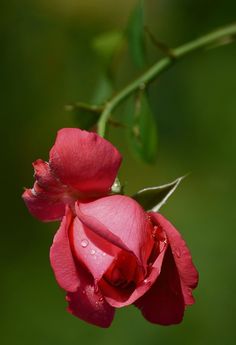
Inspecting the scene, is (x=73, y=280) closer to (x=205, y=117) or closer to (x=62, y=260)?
(x=62, y=260)

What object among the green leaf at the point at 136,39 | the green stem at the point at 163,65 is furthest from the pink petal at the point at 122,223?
the green leaf at the point at 136,39

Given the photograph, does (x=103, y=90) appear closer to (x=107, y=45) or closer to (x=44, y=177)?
(x=107, y=45)

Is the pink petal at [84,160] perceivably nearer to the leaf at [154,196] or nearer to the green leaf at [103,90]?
the leaf at [154,196]

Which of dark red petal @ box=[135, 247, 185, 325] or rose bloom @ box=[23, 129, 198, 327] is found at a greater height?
rose bloom @ box=[23, 129, 198, 327]

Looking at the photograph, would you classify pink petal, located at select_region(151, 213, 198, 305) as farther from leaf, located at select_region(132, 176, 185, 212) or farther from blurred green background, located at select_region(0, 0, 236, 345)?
blurred green background, located at select_region(0, 0, 236, 345)

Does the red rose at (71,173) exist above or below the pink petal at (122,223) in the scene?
above

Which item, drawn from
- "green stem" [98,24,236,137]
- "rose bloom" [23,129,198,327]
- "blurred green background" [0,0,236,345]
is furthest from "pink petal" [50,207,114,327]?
"blurred green background" [0,0,236,345]

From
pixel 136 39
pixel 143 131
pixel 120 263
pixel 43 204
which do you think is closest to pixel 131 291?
pixel 120 263
